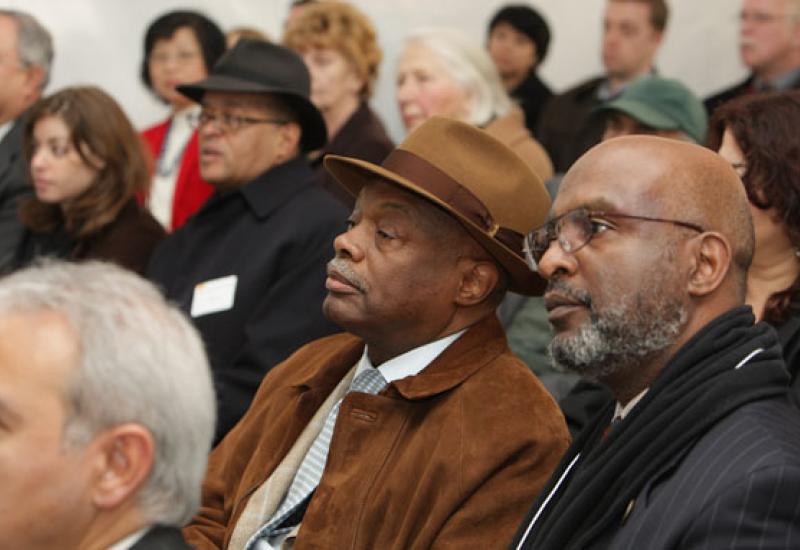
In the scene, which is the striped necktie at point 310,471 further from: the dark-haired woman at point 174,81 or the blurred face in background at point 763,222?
the dark-haired woman at point 174,81

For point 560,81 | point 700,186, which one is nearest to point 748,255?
point 700,186

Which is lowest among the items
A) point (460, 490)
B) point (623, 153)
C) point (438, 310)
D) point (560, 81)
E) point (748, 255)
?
point (560, 81)

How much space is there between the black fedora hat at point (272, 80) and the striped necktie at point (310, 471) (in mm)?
1562

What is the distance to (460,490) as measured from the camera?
2.86 metres

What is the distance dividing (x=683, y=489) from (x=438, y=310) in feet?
3.39

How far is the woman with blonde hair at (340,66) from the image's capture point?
18.4 ft

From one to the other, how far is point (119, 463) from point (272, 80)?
2700 millimetres

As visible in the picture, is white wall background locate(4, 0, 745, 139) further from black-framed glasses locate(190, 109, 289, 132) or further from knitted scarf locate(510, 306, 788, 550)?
knitted scarf locate(510, 306, 788, 550)

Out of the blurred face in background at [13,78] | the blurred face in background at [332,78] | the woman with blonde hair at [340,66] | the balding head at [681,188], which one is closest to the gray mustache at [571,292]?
the balding head at [681,188]

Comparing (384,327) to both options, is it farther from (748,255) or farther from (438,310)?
(748,255)

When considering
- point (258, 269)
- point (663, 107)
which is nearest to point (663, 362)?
point (258, 269)

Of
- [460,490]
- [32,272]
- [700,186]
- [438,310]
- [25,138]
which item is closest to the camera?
[32,272]

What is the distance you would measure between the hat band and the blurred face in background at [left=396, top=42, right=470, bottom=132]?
216cm

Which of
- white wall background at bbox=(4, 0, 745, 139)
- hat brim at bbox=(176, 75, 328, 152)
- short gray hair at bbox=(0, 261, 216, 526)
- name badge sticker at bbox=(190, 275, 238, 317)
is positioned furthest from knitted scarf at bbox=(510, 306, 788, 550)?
white wall background at bbox=(4, 0, 745, 139)
